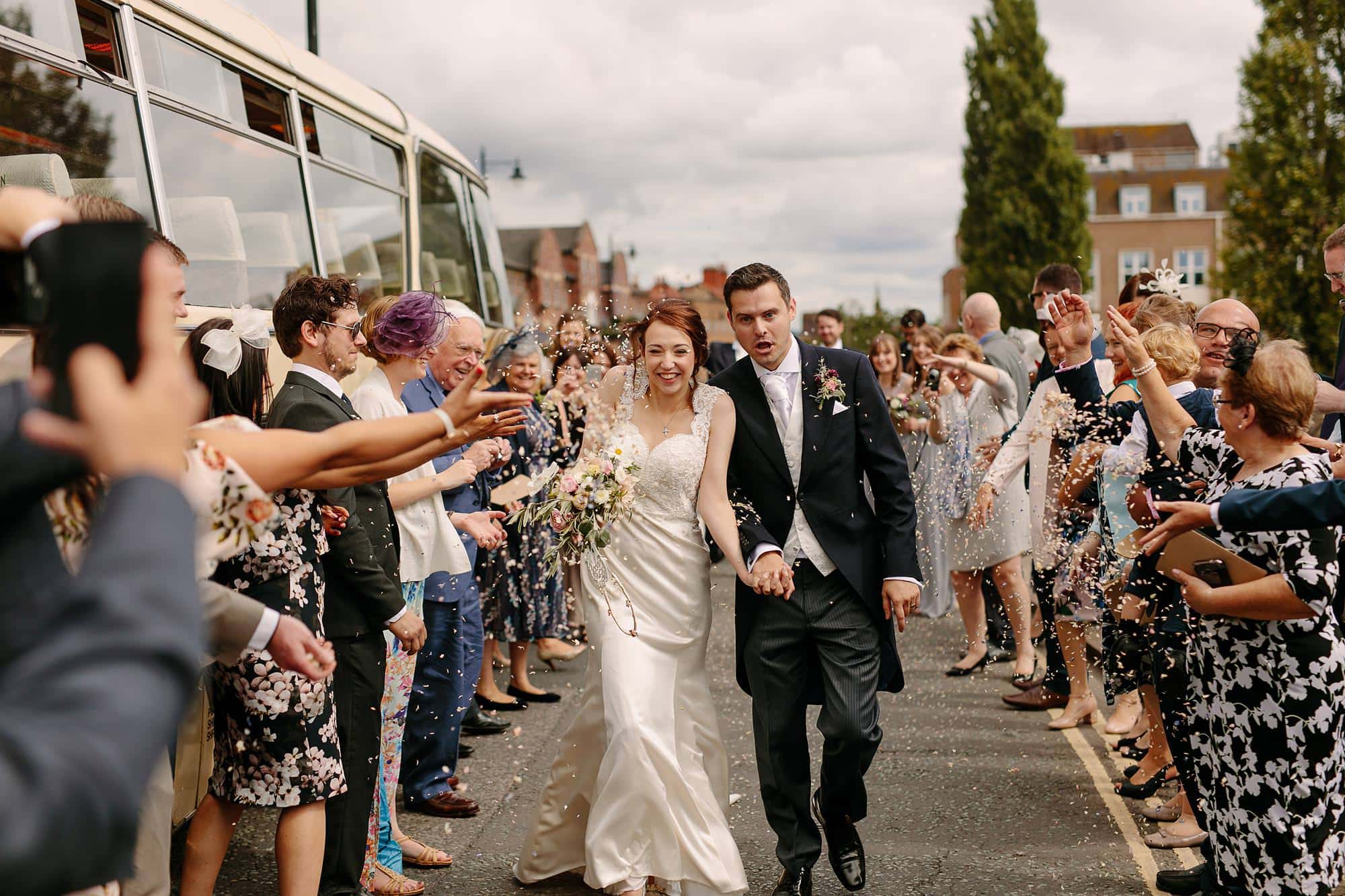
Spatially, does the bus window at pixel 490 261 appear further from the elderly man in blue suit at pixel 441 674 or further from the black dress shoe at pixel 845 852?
the black dress shoe at pixel 845 852

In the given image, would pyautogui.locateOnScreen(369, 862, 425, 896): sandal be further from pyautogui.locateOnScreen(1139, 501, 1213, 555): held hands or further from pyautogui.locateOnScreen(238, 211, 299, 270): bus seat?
pyautogui.locateOnScreen(238, 211, 299, 270): bus seat

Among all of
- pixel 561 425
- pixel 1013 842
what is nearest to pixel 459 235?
pixel 561 425

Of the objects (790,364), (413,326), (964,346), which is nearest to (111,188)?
(413,326)

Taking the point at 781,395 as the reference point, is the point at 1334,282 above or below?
above

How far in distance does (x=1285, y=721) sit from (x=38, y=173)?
5.41 metres

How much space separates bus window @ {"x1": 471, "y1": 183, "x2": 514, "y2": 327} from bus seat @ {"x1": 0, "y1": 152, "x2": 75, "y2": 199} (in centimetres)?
753

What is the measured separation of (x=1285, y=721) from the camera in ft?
12.4

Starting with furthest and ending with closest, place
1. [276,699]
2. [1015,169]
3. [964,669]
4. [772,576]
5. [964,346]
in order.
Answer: [1015,169], [964,346], [964,669], [772,576], [276,699]

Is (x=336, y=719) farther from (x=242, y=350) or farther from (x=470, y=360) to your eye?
(x=470, y=360)

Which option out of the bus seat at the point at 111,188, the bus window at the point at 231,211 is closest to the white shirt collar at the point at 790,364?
the bus window at the point at 231,211

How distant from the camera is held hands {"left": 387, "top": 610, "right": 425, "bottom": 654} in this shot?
4328 millimetres

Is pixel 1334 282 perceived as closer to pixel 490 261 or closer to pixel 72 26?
pixel 72 26

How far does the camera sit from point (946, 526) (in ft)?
31.7

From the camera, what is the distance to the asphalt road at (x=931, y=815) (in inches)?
195
